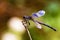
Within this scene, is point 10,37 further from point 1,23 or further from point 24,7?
point 24,7

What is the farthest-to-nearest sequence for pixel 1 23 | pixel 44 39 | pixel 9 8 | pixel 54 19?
pixel 9 8, pixel 1 23, pixel 54 19, pixel 44 39

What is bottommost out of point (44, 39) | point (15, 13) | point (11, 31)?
point (44, 39)

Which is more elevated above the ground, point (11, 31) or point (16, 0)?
point (16, 0)

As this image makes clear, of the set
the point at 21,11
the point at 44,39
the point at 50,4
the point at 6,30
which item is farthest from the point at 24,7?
the point at 44,39

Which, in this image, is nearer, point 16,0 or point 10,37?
point 10,37

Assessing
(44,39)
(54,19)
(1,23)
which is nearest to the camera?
(44,39)

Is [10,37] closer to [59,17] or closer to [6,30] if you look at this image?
[6,30]
